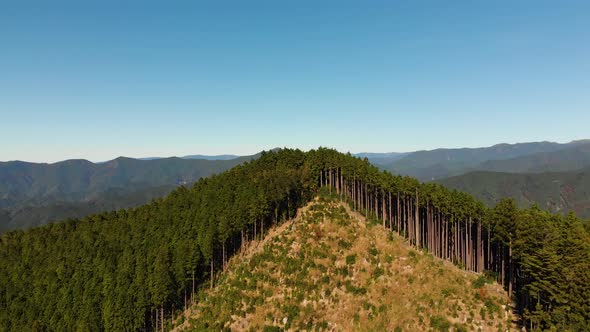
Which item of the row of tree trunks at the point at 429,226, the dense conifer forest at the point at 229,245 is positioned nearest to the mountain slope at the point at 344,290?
the row of tree trunks at the point at 429,226

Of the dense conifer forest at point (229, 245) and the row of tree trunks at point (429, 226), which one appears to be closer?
the dense conifer forest at point (229, 245)

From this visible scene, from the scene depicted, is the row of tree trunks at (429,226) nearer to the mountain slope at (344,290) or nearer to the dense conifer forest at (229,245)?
the dense conifer forest at (229,245)

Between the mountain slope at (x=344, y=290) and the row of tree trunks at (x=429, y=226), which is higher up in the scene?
the row of tree trunks at (x=429, y=226)

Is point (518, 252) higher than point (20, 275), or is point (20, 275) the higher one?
point (518, 252)

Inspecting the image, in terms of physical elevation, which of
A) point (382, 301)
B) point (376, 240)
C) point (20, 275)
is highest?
point (376, 240)

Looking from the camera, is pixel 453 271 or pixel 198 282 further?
pixel 198 282

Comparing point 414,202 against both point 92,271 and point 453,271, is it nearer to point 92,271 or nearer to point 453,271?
point 453,271

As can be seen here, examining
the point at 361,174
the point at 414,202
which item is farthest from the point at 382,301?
the point at 361,174
